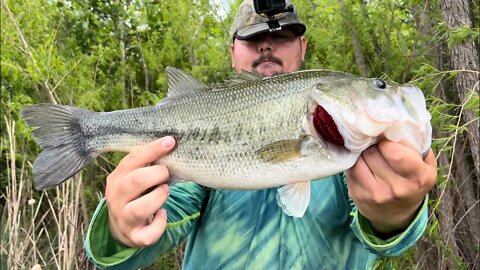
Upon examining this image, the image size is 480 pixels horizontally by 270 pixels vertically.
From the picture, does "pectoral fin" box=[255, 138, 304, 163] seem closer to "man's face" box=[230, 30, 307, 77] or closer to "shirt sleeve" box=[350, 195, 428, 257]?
"shirt sleeve" box=[350, 195, 428, 257]

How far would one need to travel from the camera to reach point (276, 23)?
2963mm

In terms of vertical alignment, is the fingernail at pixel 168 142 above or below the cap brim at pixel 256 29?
below

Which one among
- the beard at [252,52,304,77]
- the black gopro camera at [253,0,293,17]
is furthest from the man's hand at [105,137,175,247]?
the black gopro camera at [253,0,293,17]

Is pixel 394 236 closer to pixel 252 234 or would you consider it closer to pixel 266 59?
pixel 252 234

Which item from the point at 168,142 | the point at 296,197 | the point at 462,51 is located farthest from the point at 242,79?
the point at 462,51

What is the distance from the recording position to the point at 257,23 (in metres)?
3.01

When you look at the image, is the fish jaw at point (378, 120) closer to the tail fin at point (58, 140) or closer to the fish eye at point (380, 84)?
the fish eye at point (380, 84)

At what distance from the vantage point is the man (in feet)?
5.64

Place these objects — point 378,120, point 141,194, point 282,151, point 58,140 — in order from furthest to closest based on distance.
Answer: point 58,140, point 141,194, point 282,151, point 378,120

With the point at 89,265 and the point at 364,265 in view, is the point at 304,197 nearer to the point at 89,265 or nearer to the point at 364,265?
the point at 364,265

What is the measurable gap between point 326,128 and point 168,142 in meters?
0.57

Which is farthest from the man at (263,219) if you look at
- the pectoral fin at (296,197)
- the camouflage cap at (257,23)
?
the camouflage cap at (257,23)

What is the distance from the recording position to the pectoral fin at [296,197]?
1.86m

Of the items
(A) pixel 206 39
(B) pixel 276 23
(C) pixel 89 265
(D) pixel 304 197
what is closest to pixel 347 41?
(A) pixel 206 39
